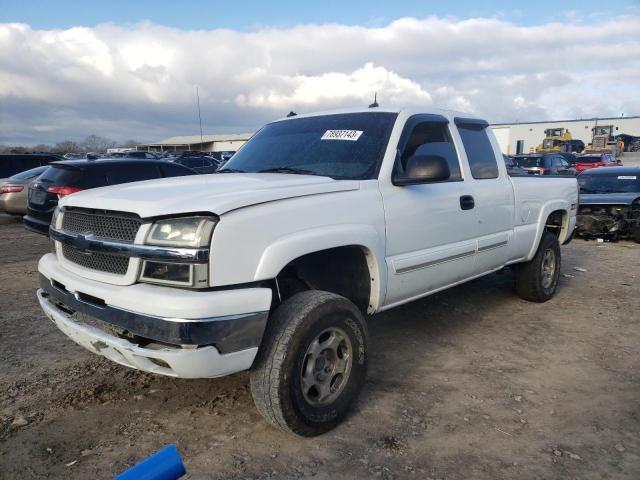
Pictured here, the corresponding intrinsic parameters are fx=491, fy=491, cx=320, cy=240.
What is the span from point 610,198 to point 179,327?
9.67 meters

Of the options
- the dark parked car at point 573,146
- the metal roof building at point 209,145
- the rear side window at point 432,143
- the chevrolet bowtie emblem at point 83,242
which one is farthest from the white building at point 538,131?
the chevrolet bowtie emblem at point 83,242

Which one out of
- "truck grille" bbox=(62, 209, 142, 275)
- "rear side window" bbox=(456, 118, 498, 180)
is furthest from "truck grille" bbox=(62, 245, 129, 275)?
"rear side window" bbox=(456, 118, 498, 180)

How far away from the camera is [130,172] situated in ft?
28.4

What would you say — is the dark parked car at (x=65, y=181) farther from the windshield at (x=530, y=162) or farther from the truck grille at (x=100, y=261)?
the windshield at (x=530, y=162)

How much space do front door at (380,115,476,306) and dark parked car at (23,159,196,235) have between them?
19.6ft

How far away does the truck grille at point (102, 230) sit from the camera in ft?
8.27

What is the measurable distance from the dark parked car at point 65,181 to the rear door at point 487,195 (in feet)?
19.8

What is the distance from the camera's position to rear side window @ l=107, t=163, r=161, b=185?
831cm

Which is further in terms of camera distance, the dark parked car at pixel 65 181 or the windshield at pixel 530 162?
the windshield at pixel 530 162

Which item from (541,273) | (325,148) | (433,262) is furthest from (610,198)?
(325,148)

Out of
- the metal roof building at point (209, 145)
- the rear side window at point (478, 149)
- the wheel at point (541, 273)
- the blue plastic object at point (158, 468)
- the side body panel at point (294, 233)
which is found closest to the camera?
the blue plastic object at point (158, 468)

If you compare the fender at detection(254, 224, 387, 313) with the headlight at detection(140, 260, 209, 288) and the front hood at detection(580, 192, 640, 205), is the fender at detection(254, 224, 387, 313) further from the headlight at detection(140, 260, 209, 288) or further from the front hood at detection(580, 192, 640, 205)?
the front hood at detection(580, 192, 640, 205)

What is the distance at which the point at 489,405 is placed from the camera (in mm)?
3178

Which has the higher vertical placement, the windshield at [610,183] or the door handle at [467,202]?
the door handle at [467,202]
